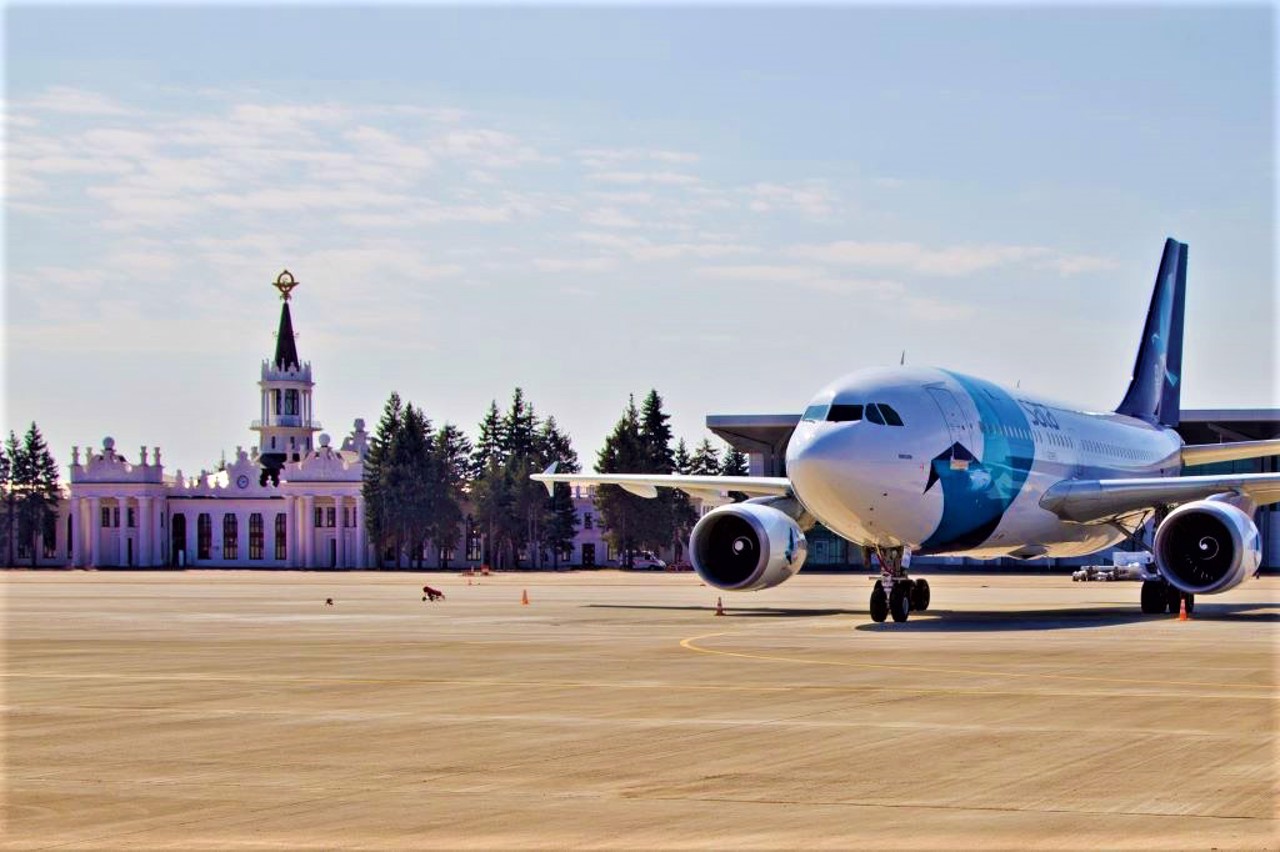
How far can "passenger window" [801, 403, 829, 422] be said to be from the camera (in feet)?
112

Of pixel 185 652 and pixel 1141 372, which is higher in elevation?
pixel 1141 372

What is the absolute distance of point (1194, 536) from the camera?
3584cm

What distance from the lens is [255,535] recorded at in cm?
15675

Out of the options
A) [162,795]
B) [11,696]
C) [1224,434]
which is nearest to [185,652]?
[11,696]

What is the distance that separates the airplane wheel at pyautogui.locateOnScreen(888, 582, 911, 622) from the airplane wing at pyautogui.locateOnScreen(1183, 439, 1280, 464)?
13580mm

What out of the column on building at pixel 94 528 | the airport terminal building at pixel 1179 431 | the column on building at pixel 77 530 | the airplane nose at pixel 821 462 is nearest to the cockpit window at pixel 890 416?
the airplane nose at pixel 821 462

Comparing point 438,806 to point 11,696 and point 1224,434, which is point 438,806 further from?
point 1224,434

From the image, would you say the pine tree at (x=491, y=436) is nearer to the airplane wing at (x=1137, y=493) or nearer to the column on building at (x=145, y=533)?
the column on building at (x=145, y=533)

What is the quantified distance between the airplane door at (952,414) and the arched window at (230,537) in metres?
127

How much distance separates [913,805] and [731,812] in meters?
1.21

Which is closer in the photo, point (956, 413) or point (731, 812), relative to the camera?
point (731, 812)

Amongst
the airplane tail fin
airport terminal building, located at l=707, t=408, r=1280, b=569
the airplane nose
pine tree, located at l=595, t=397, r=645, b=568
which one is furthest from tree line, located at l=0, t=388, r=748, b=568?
the airplane nose

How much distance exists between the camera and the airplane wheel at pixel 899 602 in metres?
34.3

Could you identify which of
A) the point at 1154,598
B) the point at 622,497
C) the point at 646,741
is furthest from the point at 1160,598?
the point at 622,497
